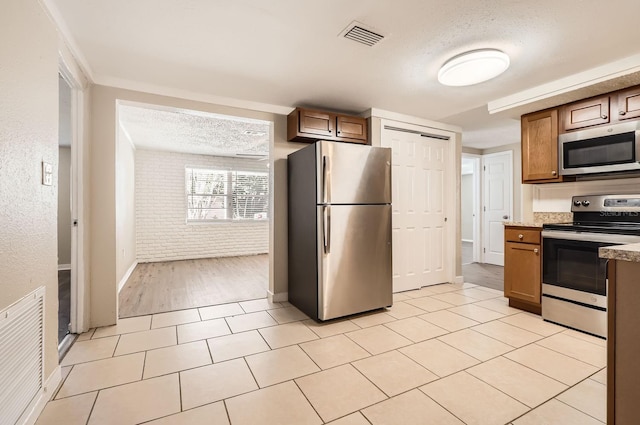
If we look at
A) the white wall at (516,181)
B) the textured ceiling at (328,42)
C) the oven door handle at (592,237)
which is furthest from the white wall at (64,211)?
the white wall at (516,181)

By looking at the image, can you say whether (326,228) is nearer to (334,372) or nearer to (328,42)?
(334,372)

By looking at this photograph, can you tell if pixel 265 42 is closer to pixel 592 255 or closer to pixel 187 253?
pixel 592 255

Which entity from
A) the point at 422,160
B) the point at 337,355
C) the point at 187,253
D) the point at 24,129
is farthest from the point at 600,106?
the point at 187,253

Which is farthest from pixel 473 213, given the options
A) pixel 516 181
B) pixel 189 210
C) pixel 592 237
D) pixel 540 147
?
pixel 189 210

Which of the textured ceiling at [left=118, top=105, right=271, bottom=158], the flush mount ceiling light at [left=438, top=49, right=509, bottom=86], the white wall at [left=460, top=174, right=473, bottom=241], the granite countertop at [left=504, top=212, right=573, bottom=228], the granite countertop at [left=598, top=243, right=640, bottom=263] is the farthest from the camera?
the white wall at [left=460, top=174, right=473, bottom=241]

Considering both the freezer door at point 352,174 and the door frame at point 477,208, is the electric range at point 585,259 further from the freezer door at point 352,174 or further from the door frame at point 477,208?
the door frame at point 477,208

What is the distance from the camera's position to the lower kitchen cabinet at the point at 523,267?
3.02 metres

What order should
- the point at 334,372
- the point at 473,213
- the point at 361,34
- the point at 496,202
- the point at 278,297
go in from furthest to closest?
the point at 473,213 < the point at 496,202 < the point at 278,297 < the point at 361,34 < the point at 334,372

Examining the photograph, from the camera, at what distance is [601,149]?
9.10 feet

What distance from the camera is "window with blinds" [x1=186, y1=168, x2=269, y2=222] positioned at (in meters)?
6.64

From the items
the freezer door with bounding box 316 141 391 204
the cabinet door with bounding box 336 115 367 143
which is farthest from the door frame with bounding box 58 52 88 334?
the cabinet door with bounding box 336 115 367 143

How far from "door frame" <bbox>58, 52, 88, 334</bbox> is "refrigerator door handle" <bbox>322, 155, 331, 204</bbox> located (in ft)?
6.97

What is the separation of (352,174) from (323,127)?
2.61 ft

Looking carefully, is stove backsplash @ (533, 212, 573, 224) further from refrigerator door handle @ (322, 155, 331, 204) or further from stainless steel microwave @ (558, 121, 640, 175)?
refrigerator door handle @ (322, 155, 331, 204)
